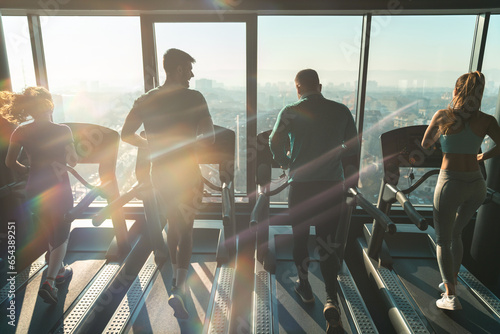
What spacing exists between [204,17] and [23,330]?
283 cm

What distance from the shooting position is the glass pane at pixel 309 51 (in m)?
3.11

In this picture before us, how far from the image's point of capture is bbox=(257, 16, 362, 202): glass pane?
10.2ft

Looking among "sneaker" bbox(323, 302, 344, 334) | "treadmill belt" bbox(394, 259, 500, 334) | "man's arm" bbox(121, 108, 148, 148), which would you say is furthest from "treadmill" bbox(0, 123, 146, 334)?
"treadmill belt" bbox(394, 259, 500, 334)

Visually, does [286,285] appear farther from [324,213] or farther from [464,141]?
[464,141]

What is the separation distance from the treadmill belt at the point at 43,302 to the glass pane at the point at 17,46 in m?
1.79

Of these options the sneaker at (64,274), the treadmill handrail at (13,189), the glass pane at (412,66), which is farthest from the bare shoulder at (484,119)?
the treadmill handrail at (13,189)

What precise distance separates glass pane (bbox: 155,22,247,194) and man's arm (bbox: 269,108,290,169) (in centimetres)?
127

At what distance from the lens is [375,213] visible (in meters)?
1.67

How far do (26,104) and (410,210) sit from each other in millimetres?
2459

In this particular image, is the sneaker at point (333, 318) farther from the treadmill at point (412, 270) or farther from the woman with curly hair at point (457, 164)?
the woman with curly hair at point (457, 164)

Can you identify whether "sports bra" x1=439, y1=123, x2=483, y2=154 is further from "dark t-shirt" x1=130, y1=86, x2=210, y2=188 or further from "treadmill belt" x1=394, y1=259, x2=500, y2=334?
"dark t-shirt" x1=130, y1=86, x2=210, y2=188

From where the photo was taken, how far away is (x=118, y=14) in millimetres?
3096

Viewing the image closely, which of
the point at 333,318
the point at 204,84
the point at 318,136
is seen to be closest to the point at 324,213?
the point at 318,136

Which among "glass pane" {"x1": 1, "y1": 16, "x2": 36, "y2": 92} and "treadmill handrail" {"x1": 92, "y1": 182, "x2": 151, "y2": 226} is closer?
"treadmill handrail" {"x1": 92, "y1": 182, "x2": 151, "y2": 226}
